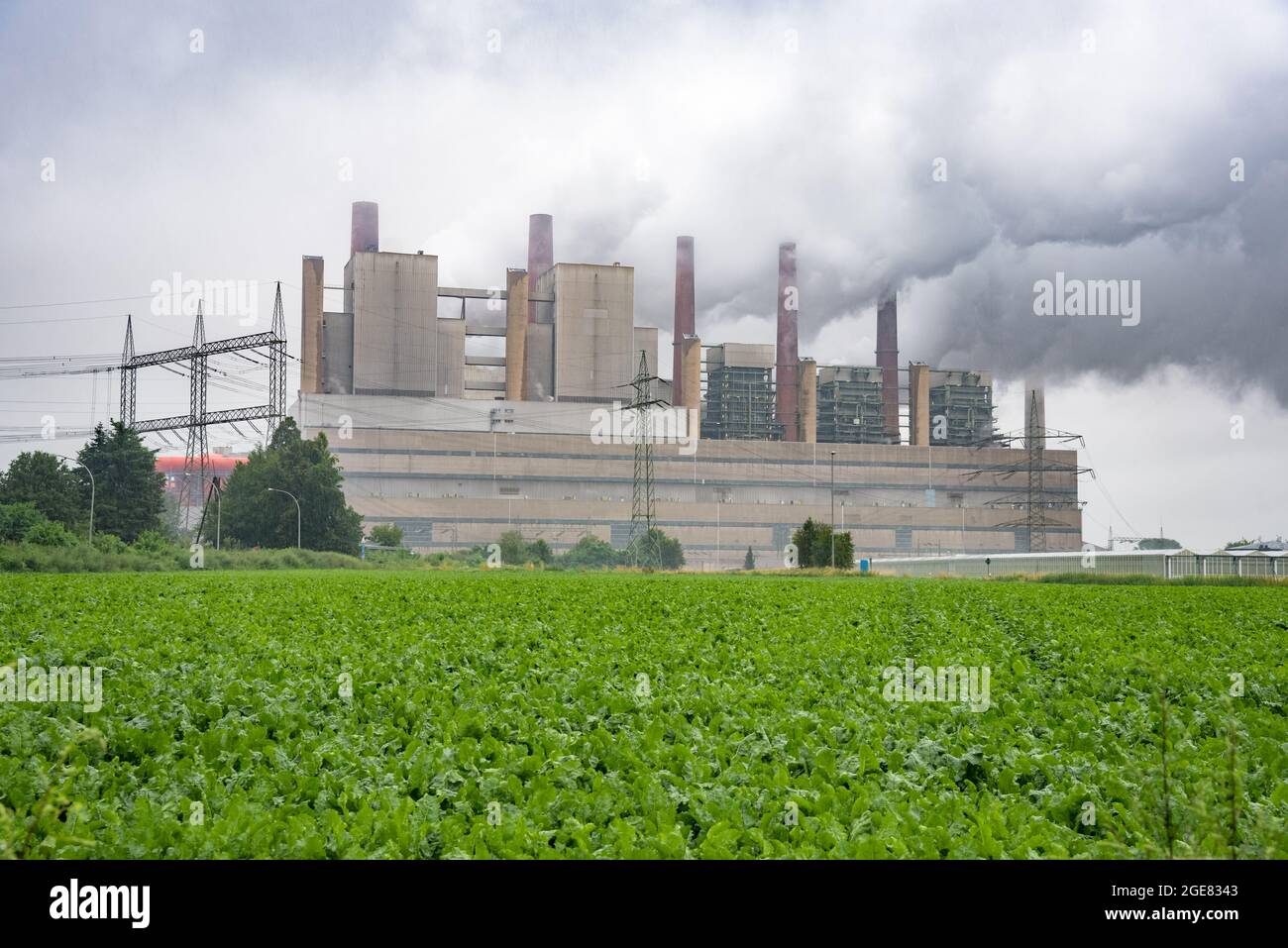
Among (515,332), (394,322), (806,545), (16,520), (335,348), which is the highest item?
(394,322)

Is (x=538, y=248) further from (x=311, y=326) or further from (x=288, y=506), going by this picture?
(x=288, y=506)

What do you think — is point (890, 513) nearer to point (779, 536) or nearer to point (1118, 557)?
point (779, 536)

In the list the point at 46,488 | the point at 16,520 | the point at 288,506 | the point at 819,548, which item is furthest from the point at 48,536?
the point at 819,548

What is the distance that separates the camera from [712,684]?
406 inches

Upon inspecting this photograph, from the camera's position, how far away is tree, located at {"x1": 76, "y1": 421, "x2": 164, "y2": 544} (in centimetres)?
6384

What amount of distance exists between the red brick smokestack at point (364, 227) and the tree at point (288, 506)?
85.0ft

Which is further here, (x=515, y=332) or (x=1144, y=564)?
(x=515, y=332)

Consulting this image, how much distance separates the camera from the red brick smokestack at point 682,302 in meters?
97.0

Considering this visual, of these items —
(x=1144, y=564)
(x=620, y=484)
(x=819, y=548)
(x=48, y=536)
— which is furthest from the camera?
(x=620, y=484)

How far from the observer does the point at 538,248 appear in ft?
334

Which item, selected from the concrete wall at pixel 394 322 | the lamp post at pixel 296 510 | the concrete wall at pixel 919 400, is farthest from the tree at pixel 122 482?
the concrete wall at pixel 919 400

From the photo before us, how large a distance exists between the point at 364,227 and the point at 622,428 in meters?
27.2

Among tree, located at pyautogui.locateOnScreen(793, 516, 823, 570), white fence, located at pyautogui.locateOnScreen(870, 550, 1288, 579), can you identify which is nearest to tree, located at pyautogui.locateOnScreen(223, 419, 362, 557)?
tree, located at pyautogui.locateOnScreen(793, 516, 823, 570)
